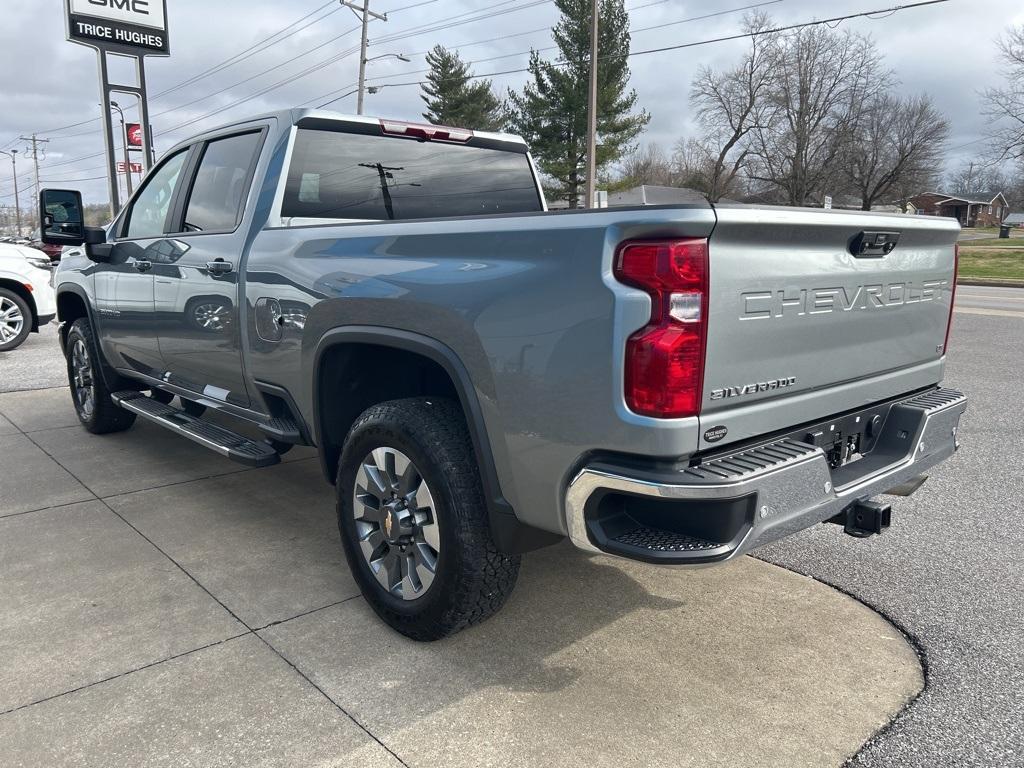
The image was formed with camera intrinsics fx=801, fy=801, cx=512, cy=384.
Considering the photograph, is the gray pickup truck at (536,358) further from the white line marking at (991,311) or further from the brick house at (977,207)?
the brick house at (977,207)

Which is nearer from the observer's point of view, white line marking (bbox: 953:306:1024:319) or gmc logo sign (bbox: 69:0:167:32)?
white line marking (bbox: 953:306:1024:319)

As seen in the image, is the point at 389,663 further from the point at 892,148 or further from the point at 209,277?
the point at 892,148

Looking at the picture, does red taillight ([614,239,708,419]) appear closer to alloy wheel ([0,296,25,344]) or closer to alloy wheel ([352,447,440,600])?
alloy wheel ([352,447,440,600])

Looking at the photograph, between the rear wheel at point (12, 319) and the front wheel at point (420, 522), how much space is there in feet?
29.2

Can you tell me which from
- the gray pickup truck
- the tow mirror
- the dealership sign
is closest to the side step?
the gray pickup truck

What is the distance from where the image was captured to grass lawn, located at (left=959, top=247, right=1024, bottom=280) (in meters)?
27.8

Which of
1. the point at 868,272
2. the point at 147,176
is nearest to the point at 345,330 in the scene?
the point at 868,272

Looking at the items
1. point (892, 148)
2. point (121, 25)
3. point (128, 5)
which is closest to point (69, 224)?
point (121, 25)

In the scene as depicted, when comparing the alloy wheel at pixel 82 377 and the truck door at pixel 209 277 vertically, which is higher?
the truck door at pixel 209 277

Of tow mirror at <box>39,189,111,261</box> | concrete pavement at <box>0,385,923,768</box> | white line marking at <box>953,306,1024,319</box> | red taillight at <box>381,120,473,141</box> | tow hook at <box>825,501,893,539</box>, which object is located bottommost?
concrete pavement at <box>0,385,923,768</box>

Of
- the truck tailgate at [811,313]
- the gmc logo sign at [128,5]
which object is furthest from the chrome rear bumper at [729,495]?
the gmc logo sign at [128,5]

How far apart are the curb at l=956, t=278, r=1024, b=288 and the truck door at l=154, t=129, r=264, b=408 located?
24593 millimetres

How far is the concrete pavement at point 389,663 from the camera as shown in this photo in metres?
2.42

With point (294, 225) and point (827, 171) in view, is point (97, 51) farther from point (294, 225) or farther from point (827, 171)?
point (827, 171)
